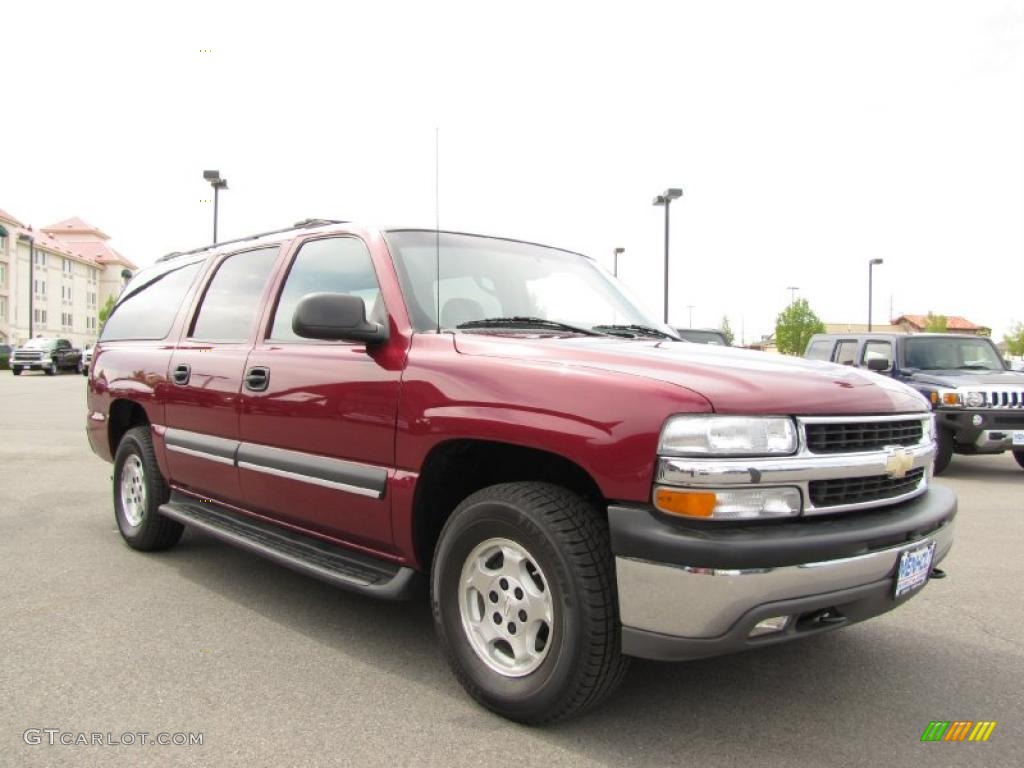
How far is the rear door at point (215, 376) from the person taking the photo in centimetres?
404

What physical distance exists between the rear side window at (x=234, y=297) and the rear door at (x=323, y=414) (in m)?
0.25

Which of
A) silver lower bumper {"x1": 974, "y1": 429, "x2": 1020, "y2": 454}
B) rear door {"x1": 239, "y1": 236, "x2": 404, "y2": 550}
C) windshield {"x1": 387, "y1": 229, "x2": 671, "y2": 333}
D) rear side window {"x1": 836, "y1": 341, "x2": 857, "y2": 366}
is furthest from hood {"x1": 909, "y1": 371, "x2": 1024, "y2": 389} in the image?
rear door {"x1": 239, "y1": 236, "x2": 404, "y2": 550}

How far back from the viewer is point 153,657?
129 inches

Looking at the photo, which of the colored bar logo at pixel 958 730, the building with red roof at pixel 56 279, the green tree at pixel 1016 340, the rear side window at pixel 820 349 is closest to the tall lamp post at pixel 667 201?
the rear side window at pixel 820 349

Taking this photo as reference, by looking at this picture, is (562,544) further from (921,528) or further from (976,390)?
(976,390)

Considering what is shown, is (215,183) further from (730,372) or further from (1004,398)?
(730,372)

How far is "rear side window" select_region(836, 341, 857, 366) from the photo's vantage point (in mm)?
11008

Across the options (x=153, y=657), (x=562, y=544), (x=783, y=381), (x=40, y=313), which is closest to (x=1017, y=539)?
(x=783, y=381)

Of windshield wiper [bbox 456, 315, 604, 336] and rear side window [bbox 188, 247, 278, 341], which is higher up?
rear side window [bbox 188, 247, 278, 341]

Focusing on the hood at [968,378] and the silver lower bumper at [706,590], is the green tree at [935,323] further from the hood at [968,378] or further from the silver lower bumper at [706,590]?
the silver lower bumper at [706,590]

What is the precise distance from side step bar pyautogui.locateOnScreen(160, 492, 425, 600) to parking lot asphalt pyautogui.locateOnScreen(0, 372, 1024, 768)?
349 millimetres

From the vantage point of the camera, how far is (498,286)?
368 centimetres

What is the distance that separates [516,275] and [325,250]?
0.95m

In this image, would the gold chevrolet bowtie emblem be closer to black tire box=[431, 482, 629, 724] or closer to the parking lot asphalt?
the parking lot asphalt
